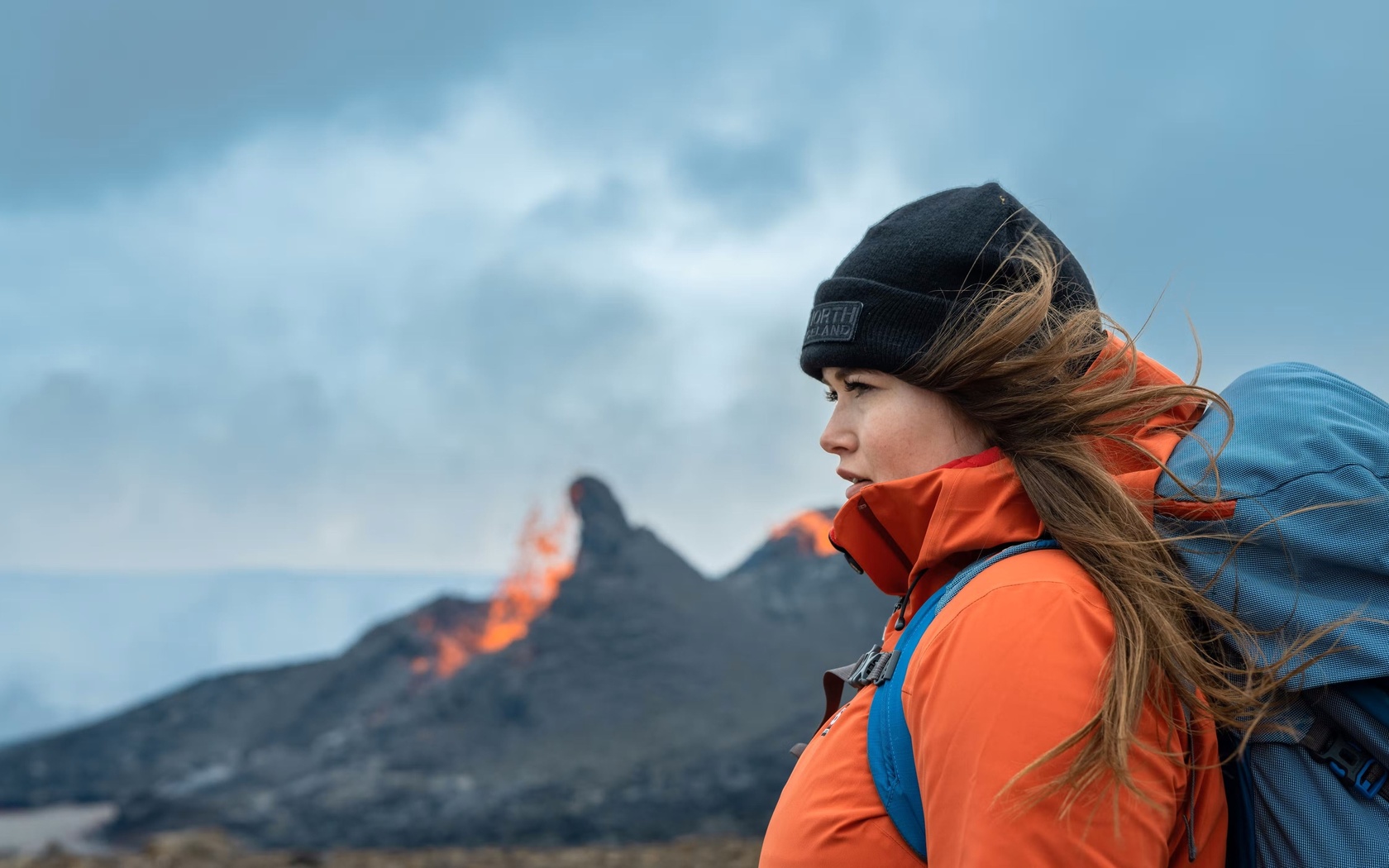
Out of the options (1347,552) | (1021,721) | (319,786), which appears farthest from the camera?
(319,786)

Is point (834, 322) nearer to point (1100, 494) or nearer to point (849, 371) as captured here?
point (849, 371)

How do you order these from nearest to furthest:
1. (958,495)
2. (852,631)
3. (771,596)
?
(958,495), (852,631), (771,596)

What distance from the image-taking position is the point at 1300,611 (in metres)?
1.62

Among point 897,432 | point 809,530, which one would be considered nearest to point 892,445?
point 897,432

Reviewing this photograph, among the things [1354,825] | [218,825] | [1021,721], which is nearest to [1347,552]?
[1354,825]

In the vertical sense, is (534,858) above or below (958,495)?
below

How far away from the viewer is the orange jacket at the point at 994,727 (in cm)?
149

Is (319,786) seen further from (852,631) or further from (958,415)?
(958,415)

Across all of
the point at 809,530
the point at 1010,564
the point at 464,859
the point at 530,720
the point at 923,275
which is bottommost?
the point at 464,859

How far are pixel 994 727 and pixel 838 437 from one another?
0.71 m

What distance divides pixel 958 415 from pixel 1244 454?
18.5 inches

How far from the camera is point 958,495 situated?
6.01ft

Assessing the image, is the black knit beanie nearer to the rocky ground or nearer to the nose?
the nose

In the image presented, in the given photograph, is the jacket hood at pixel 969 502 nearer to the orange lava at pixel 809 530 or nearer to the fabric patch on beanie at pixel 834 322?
the fabric patch on beanie at pixel 834 322
